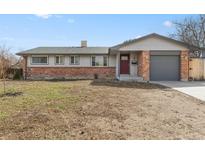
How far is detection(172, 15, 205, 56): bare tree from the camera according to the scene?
38.9 m

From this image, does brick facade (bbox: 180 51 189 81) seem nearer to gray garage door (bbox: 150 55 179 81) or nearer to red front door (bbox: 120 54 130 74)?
gray garage door (bbox: 150 55 179 81)

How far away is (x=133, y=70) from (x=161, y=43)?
13.8 feet

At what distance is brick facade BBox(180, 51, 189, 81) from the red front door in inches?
208

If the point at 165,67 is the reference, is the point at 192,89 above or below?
below

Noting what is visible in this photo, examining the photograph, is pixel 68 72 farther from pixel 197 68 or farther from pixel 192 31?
pixel 192 31

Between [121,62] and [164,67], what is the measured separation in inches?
177

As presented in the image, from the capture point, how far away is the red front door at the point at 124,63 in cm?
2555

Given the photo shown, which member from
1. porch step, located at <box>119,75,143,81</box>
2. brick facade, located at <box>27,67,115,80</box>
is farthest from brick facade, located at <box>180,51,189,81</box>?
brick facade, located at <box>27,67,115,80</box>

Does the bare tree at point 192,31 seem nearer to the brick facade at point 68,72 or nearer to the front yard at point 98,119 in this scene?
the brick facade at point 68,72

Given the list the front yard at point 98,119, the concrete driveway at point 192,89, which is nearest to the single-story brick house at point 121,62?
the concrete driveway at point 192,89

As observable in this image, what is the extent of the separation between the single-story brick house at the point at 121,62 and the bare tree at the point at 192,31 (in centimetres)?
1639

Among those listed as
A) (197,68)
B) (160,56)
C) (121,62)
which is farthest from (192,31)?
(160,56)

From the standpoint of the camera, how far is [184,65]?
2236 cm
